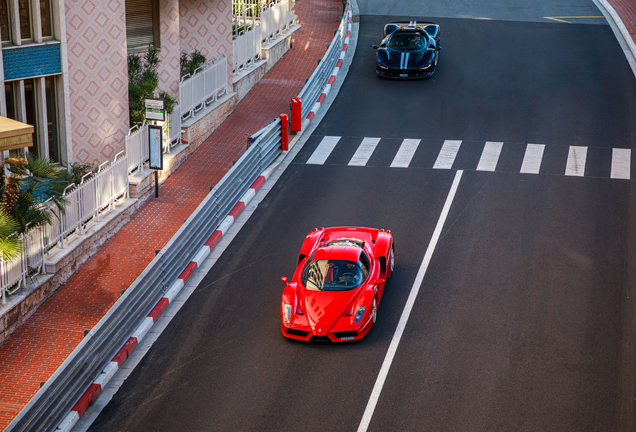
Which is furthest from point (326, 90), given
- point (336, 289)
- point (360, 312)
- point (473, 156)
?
point (360, 312)

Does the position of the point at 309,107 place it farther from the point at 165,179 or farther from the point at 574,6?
the point at 574,6

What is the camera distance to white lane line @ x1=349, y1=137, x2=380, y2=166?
818 inches

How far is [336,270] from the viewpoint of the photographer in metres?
13.4

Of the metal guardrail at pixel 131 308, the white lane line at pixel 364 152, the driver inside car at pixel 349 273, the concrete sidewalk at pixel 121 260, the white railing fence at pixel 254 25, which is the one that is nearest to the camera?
the metal guardrail at pixel 131 308

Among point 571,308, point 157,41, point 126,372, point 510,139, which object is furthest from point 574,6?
point 126,372

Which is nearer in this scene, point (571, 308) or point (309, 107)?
point (571, 308)

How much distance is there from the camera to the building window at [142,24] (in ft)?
69.6

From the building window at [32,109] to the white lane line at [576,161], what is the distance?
1383cm

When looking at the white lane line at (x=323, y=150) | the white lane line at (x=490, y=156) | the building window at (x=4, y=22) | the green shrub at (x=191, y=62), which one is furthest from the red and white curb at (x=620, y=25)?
the building window at (x=4, y=22)

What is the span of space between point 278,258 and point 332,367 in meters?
4.19

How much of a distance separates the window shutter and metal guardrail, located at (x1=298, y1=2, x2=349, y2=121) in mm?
5193

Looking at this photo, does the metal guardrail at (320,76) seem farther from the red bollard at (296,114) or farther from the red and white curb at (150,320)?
the red and white curb at (150,320)

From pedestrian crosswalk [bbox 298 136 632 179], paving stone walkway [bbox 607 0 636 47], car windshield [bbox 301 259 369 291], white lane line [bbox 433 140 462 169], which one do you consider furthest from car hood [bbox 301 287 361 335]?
paving stone walkway [bbox 607 0 636 47]

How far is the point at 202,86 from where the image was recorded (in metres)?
23.0
